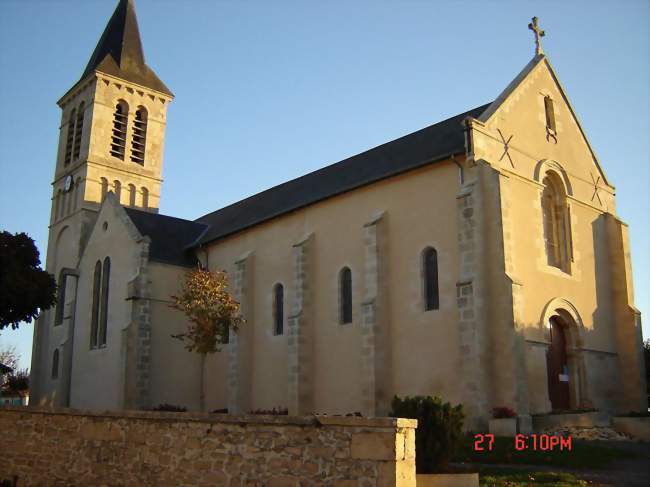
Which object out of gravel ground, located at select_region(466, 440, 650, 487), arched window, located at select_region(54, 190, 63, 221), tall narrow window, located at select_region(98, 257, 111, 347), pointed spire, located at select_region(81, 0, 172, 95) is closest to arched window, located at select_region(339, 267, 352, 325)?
gravel ground, located at select_region(466, 440, 650, 487)

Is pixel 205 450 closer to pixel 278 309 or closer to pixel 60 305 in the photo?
pixel 278 309

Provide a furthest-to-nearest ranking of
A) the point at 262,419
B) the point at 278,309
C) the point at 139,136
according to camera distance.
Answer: the point at 139,136
the point at 278,309
the point at 262,419

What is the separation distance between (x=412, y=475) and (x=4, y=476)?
10455 mm

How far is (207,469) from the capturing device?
10977mm

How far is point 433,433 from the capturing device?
12.3m

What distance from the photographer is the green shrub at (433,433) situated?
39.9 ft

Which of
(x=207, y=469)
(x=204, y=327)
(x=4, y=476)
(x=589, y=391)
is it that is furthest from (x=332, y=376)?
(x=207, y=469)

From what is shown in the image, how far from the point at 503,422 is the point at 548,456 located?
2.83 meters

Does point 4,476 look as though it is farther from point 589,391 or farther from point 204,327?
point 589,391

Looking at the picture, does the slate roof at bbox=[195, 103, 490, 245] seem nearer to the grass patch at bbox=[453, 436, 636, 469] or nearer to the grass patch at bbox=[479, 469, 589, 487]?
the grass patch at bbox=[453, 436, 636, 469]

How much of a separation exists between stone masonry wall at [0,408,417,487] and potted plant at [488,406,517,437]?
907 cm

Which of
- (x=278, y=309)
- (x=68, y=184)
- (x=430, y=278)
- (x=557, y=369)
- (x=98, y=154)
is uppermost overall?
(x=98, y=154)

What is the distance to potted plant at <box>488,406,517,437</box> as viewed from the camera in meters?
17.7
